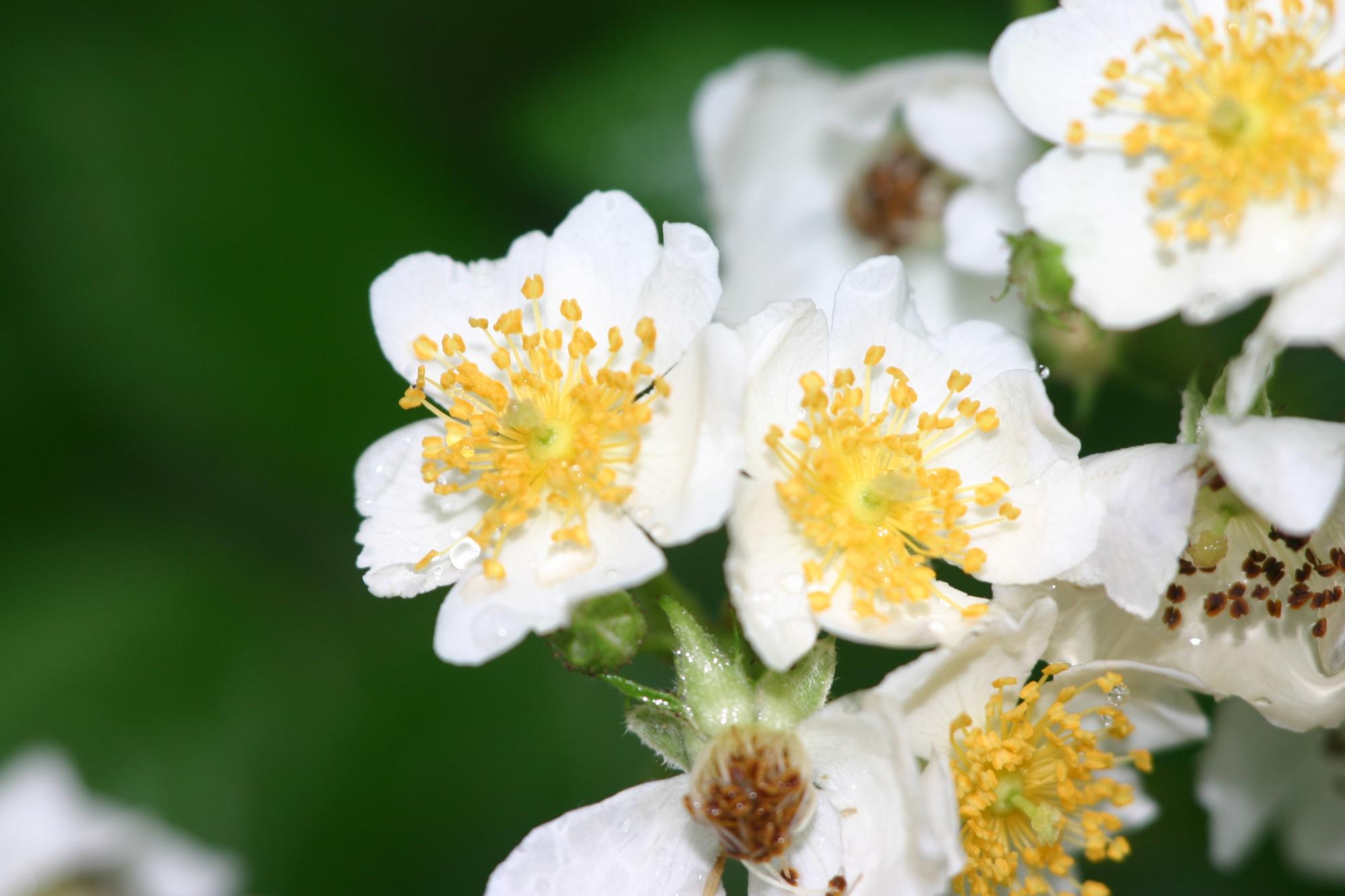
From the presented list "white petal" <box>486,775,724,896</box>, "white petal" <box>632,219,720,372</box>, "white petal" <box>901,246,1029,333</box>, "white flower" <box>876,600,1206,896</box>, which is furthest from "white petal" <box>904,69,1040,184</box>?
"white petal" <box>486,775,724,896</box>

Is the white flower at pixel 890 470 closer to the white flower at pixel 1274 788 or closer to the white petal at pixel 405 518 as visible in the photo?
the white petal at pixel 405 518

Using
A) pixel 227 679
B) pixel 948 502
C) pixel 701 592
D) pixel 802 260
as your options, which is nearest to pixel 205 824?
pixel 227 679

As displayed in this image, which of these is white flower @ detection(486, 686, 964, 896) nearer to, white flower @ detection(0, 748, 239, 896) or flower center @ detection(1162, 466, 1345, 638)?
flower center @ detection(1162, 466, 1345, 638)

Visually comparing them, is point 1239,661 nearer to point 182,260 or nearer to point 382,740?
point 382,740

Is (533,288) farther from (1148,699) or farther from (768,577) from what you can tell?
(1148,699)

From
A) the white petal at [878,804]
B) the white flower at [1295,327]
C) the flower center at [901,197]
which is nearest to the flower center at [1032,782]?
the white petal at [878,804]

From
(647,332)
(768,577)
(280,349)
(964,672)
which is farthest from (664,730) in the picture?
(280,349)
